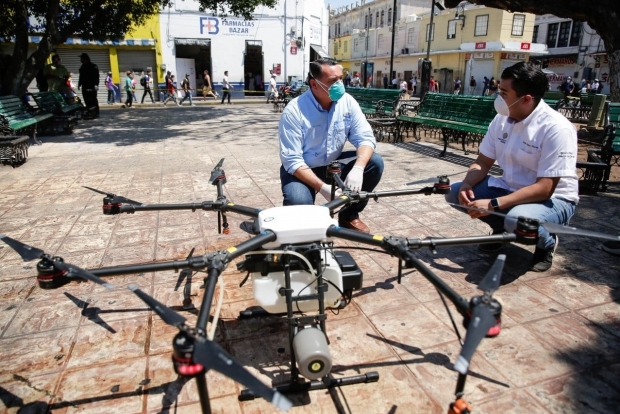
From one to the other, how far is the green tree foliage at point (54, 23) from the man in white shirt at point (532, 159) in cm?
1155

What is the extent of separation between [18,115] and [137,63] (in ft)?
51.4

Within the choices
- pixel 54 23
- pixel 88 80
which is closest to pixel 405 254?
pixel 54 23

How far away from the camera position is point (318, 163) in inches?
141

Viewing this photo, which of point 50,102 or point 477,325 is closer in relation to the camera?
point 477,325

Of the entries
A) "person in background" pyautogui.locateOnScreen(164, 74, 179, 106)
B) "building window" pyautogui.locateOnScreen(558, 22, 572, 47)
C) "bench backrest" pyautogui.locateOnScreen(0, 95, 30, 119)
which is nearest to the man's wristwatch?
"bench backrest" pyautogui.locateOnScreen(0, 95, 30, 119)

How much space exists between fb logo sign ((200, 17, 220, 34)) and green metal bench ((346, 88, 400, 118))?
15.1 metres

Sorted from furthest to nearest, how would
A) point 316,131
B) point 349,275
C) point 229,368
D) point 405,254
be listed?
point 316,131
point 349,275
point 405,254
point 229,368

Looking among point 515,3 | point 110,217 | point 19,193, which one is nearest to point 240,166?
point 110,217

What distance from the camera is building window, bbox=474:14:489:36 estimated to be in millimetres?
33438

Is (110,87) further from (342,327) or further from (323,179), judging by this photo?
(342,327)

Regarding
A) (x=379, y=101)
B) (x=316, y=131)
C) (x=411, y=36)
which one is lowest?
(x=316, y=131)

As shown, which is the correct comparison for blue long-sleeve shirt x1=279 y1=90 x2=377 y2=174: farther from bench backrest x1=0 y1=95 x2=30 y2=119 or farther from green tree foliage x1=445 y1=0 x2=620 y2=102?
bench backrest x1=0 y1=95 x2=30 y2=119

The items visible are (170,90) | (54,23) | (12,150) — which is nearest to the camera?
(12,150)

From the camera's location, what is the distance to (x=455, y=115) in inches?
311
